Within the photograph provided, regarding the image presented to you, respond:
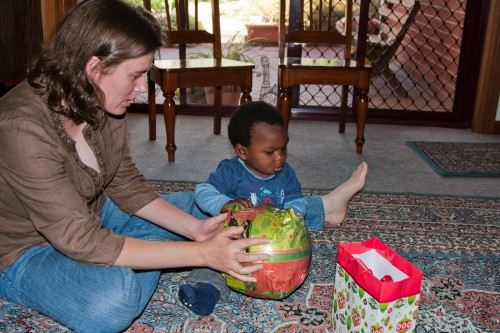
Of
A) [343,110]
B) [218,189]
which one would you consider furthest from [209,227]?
[343,110]

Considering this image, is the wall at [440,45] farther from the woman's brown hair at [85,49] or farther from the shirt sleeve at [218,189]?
the woman's brown hair at [85,49]

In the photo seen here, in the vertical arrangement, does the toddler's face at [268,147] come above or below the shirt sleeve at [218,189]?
above

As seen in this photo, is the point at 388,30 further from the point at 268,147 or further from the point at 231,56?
the point at 268,147

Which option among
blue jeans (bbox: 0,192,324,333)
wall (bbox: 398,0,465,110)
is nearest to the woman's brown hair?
blue jeans (bbox: 0,192,324,333)

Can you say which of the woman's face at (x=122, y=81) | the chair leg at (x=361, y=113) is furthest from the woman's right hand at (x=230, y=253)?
the chair leg at (x=361, y=113)

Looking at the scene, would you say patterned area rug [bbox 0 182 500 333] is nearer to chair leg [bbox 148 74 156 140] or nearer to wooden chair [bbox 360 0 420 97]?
chair leg [bbox 148 74 156 140]

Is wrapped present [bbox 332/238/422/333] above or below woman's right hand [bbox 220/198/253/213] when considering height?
below

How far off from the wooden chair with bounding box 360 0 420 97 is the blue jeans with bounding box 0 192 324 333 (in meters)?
2.89

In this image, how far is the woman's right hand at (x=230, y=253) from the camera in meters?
1.23

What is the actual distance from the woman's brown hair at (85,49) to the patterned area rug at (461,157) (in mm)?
2021

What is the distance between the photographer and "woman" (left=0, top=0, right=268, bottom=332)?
1.18 m

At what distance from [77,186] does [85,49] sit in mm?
Answer: 339

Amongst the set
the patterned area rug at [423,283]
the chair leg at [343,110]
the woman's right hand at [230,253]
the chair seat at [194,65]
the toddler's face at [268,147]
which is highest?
the chair seat at [194,65]

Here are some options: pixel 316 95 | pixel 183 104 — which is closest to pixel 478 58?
pixel 316 95
